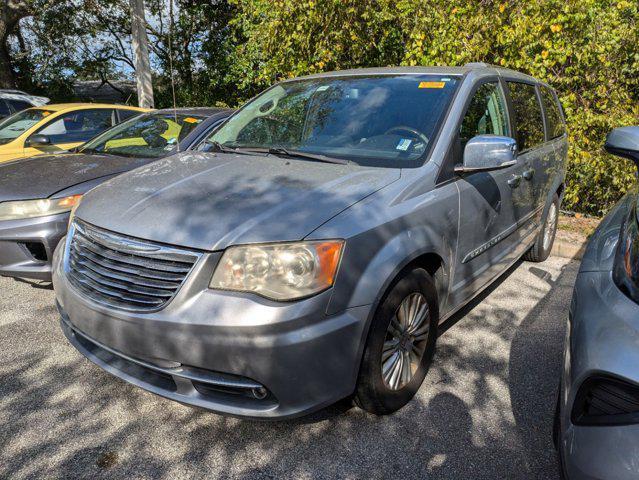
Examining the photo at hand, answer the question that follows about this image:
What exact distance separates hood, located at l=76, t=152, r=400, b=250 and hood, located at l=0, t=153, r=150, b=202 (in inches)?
49.8

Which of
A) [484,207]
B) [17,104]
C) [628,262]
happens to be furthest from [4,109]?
[628,262]

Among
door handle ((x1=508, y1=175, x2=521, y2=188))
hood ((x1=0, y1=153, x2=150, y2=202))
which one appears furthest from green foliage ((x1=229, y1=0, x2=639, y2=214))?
hood ((x1=0, y1=153, x2=150, y2=202))

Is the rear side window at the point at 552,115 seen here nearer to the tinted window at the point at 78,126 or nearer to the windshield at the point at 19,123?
the tinted window at the point at 78,126

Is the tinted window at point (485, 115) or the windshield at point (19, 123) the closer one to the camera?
the tinted window at point (485, 115)

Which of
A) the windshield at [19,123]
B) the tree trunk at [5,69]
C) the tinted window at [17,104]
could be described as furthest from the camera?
the tree trunk at [5,69]

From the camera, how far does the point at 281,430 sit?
8.32 feet

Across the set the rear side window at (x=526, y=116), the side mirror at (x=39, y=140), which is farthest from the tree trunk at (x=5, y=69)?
the rear side window at (x=526, y=116)

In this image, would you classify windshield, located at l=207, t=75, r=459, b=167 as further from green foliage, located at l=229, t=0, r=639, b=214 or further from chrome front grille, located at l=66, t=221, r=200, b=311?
green foliage, located at l=229, t=0, r=639, b=214

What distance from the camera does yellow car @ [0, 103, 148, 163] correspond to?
5.98 m

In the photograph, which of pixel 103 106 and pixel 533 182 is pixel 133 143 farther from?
pixel 533 182

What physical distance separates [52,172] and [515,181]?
3652 millimetres

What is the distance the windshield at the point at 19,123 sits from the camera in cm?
634

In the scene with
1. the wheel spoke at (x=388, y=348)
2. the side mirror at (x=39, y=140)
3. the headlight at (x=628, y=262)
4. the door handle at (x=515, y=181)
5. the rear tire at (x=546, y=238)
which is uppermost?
the headlight at (x=628, y=262)

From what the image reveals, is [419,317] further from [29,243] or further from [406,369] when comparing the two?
[29,243]
